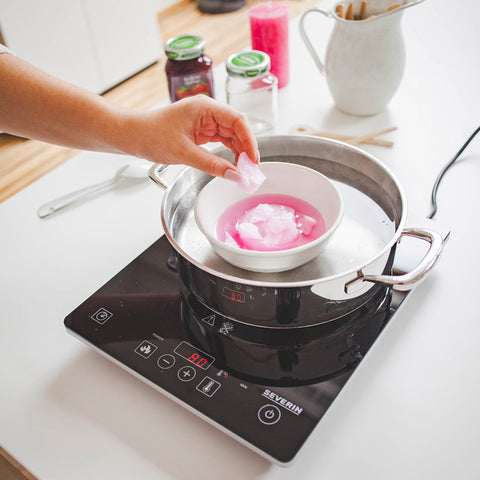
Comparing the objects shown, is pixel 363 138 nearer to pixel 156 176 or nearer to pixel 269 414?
pixel 156 176

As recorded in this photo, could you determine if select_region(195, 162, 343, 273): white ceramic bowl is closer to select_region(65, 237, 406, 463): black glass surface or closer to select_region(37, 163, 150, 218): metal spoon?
select_region(65, 237, 406, 463): black glass surface

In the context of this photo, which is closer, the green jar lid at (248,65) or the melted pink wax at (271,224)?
the melted pink wax at (271,224)

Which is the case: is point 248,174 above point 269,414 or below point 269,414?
above

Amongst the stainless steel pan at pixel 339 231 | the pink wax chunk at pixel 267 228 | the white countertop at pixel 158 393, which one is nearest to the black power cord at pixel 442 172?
the white countertop at pixel 158 393

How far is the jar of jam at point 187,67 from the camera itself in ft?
3.00

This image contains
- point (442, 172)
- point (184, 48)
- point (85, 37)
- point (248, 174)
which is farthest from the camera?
point (85, 37)

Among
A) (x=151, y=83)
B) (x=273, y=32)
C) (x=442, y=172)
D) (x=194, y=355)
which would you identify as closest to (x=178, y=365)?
(x=194, y=355)

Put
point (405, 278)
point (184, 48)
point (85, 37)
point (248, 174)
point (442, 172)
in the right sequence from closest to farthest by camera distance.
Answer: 1. point (405, 278)
2. point (248, 174)
3. point (442, 172)
4. point (184, 48)
5. point (85, 37)

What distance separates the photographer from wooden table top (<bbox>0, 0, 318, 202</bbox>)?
3.97ft

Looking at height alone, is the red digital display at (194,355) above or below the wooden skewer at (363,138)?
above

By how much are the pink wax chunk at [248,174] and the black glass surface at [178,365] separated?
16cm

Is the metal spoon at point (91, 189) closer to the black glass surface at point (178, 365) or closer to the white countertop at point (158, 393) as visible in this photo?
the white countertop at point (158, 393)

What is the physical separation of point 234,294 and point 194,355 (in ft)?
0.31

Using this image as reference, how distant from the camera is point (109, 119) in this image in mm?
636
